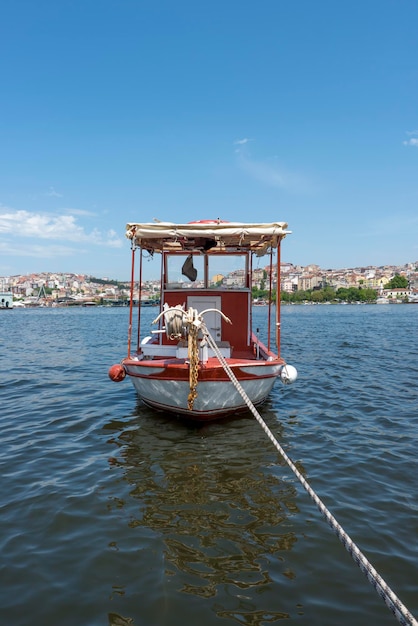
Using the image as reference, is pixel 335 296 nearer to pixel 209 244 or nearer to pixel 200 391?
pixel 209 244

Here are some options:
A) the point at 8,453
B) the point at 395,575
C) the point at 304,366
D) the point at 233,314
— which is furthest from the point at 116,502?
the point at 304,366

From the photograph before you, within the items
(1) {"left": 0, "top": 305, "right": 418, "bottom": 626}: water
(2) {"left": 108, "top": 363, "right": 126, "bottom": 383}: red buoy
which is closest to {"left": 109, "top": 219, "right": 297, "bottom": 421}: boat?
(2) {"left": 108, "top": 363, "right": 126, "bottom": 383}: red buoy

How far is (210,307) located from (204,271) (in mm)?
974

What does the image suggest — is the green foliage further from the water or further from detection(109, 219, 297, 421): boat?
the water

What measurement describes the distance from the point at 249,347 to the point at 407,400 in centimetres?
440

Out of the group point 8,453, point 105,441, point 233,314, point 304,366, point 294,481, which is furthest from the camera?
point 304,366

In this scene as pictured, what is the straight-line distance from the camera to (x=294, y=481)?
6406 mm

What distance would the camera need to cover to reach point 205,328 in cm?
773

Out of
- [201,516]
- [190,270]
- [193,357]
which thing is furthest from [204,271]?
[201,516]

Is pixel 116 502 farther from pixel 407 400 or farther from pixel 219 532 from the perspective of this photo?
pixel 407 400

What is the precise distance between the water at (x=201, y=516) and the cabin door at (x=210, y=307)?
2233 millimetres

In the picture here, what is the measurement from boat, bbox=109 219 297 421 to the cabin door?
0.08ft

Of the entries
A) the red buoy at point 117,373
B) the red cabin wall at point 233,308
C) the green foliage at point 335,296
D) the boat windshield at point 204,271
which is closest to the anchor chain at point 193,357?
the red buoy at point 117,373

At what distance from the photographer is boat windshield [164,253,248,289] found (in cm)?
1112
